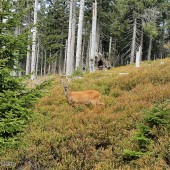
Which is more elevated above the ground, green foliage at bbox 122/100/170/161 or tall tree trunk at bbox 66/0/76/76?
tall tree trunk at bbox 66/0/76/76

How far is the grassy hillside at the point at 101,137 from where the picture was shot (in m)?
5.72

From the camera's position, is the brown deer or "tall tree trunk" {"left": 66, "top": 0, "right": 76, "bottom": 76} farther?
"tall tree trunk" {"left": 66, "top": 0, "right": 76, "bottom": 76}

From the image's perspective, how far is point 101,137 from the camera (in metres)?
6.89

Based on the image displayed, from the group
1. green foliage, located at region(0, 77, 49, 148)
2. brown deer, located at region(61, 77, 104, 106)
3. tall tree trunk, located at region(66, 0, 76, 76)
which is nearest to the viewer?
green foliage, located at region(0, 77, 49, 148)

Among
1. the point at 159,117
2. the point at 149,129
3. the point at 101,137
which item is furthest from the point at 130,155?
the point at 101,137

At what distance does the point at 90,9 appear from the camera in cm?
3297

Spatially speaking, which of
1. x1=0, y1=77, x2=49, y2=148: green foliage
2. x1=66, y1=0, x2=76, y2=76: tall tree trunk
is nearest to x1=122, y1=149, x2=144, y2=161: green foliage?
x1=0, y1=77, x2=49, y2=148: green foliage

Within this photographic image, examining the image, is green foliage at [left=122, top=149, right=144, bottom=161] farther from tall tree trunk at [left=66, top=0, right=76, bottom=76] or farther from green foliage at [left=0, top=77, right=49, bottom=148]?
tall tree trunk at [left=66, top=0, right=76, bottom=76]

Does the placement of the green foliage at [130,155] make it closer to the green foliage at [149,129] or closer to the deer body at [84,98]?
the green foliage at [149,129]

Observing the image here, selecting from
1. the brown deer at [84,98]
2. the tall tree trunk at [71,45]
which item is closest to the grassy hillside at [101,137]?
the brown deer at [84,98]

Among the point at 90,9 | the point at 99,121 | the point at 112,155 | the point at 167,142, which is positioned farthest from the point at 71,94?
the point at 90,9

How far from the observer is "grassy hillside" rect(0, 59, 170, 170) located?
5723mm

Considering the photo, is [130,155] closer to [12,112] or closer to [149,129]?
[149,129]

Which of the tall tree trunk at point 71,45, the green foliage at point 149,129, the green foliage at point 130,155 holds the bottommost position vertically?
the green foliage at point 130,155
